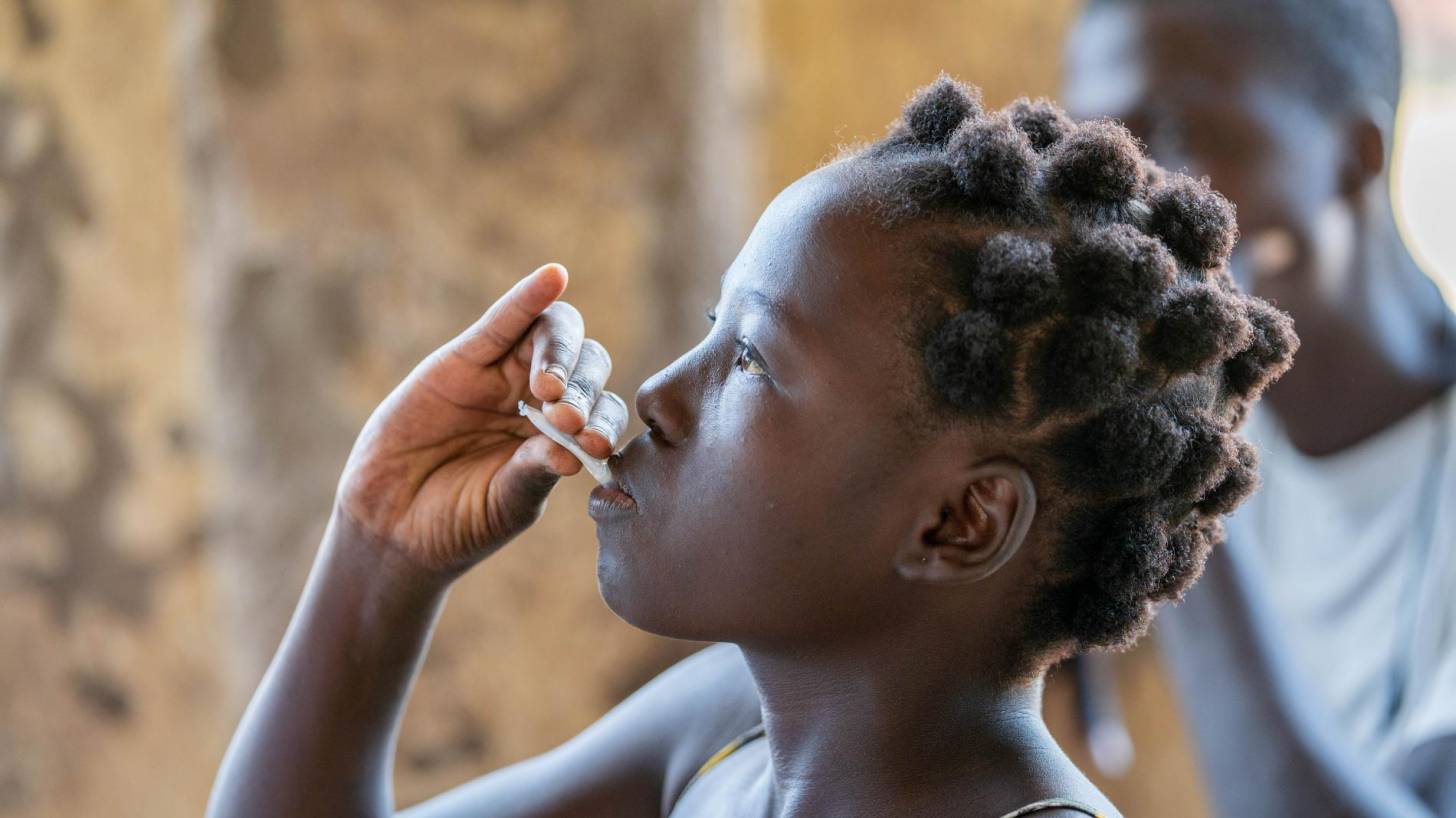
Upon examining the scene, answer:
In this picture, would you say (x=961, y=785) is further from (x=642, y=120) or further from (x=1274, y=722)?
(x=642, y=120)

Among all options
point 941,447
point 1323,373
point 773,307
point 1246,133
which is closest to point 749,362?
point 773,307

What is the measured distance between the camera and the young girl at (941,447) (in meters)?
0.97

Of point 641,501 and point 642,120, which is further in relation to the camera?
point 642,120

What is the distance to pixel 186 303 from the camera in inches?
109

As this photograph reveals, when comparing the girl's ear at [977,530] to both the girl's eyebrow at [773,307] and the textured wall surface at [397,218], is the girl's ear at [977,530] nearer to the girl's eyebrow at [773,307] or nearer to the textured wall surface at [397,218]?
the girl's eyebrow at [773,307]

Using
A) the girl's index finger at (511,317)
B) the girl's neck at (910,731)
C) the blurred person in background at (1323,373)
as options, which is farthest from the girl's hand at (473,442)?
the blurred person in background at (1323,373)

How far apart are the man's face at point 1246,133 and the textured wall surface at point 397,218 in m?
0.57

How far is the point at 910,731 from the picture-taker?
1.03 metres

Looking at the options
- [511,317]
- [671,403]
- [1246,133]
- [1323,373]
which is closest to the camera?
[671,403]

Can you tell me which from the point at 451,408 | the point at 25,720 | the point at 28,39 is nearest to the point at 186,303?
the point at 28,39

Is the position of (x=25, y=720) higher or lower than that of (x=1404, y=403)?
lower

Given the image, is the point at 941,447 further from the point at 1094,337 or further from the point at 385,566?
the point at 385,566

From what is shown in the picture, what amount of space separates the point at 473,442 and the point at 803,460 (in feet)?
1.31

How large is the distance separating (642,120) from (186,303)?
3.64 ft
